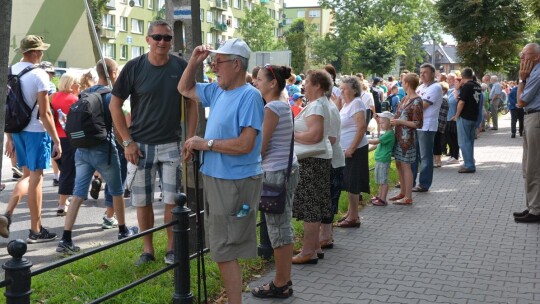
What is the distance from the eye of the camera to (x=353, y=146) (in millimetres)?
8258

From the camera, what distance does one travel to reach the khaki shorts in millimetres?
4465

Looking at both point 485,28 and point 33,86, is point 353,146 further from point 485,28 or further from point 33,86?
point 485,28

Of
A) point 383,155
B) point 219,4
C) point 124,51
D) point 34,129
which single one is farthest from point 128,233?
point 219,4

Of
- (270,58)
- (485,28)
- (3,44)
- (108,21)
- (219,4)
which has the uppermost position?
→ (219,4)

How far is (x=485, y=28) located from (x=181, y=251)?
76.9 feet

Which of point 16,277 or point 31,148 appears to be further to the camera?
point 31,148

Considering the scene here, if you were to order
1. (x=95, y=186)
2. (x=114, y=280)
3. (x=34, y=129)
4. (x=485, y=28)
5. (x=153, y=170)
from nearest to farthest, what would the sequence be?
(x=114, y=280)
(x=153, y=170)
(x=34, y=129)
(x=95, y=186)
(x=485, y=28)

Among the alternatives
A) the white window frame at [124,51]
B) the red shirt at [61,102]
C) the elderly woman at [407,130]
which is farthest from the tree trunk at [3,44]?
the white window frame at [124,51]

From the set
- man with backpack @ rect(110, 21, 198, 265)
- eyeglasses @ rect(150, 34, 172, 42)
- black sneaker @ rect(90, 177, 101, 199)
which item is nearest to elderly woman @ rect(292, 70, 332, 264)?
man with backpack @ rect(110, 21, 198, 265)

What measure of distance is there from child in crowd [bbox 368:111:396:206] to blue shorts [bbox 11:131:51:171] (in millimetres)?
4624

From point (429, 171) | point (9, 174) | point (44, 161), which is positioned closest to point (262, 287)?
point (44, 161)

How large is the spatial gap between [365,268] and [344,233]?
157 cm

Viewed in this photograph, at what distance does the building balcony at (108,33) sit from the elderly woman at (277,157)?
58.1m

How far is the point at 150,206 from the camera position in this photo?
618 centimetres
